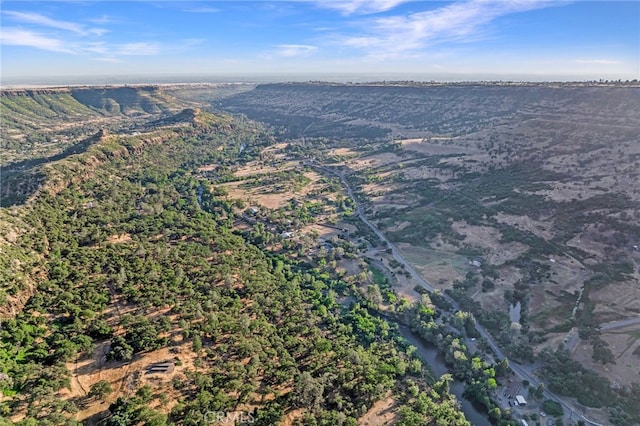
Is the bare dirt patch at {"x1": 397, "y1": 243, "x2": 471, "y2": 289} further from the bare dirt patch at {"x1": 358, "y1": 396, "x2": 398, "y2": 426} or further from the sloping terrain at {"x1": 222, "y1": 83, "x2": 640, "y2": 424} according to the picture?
the bare dirt patch at {"x1": 358, "y1": 396, "x2": 398, "y2": 426}

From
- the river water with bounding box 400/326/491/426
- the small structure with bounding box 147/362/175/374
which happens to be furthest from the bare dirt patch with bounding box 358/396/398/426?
the small structure with bounding box 147/362/175/374

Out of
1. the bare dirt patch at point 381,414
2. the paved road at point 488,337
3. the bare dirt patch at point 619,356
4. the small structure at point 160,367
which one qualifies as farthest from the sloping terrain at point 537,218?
the small structure at point 160,367

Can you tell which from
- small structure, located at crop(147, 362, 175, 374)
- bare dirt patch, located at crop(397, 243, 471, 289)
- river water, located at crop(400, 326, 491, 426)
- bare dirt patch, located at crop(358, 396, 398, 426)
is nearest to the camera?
bare dirt patch, located at crop(358, 396, 398, 426)

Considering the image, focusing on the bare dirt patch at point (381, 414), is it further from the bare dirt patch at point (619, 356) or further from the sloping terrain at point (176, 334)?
the bare dirt patch at point (619, 356)

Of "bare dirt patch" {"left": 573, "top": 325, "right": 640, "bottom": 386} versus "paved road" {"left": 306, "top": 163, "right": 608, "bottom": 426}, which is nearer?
"paved road" {"left": 306, "top": 163, "right": 608, "bottom": 426}

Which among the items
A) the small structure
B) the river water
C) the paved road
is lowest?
the river water

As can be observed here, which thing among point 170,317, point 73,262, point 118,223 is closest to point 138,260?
point 73,262

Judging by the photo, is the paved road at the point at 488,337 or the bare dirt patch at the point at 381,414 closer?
the bare dirt patch at the point at 381,414

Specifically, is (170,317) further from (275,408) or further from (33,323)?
(275,408)

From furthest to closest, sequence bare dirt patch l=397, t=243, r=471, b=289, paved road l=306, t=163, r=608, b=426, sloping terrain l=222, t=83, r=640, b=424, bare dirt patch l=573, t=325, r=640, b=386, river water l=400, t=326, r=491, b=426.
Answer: bare dirt patch l=397, t=243, r=471, b=289 → sloping terrain l=222, t=83, r=640, b=424 → bare dirt patch l=573, t=325, r=640, b=386 → paved road l=306, t=163, r=608, b=426 → river water l=400, t=326, r=491, b=426
